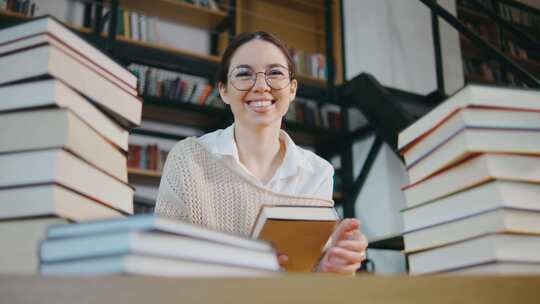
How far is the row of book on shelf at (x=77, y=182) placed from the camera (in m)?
0.41

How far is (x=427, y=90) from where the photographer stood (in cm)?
418

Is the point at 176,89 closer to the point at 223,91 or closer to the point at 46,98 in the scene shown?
the point at 223,91

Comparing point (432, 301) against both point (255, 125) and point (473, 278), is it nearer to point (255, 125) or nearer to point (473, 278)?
point (473, 278)

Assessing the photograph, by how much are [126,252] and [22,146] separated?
24cm

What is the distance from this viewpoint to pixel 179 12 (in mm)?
4203

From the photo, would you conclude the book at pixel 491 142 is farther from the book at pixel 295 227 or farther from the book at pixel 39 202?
the book at pixel 39 202

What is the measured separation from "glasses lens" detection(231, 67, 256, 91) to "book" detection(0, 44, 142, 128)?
28.2 inches

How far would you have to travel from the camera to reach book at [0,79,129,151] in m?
0.54

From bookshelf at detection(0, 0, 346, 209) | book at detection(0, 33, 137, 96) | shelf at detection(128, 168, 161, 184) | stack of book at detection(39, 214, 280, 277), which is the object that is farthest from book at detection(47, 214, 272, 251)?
shelf at detection(128, 168, 161, 184)

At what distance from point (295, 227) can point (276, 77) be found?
2.30ft

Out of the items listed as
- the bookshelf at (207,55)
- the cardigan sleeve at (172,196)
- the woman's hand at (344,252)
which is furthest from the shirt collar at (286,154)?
the bookshelf at (207,55)

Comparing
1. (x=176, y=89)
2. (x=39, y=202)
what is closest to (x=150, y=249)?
(x=39, y=202)

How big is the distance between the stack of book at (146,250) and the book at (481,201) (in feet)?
1.03

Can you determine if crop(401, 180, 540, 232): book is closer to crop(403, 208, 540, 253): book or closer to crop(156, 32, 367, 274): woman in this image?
crop(403, 208, 540, 253): book
